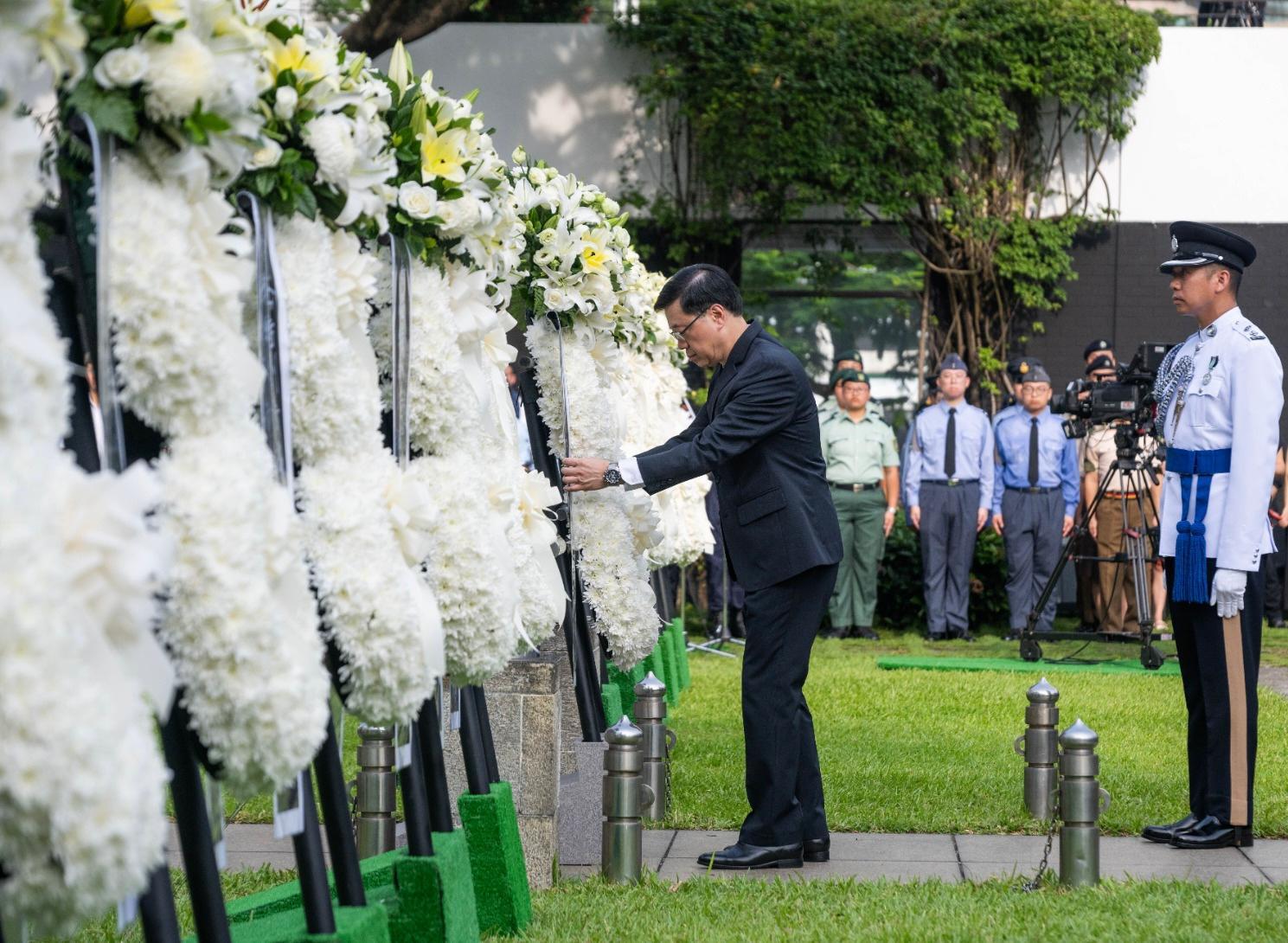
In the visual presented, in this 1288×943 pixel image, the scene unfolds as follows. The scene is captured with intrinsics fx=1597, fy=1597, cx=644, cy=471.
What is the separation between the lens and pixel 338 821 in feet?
11.4

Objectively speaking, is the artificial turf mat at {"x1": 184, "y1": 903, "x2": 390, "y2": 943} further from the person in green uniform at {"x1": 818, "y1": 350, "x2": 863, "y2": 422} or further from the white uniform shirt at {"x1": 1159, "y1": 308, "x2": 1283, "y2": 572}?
the person in green uniform at {"x1": 818, "y1": 350, "x2": 863, "y2": 422}

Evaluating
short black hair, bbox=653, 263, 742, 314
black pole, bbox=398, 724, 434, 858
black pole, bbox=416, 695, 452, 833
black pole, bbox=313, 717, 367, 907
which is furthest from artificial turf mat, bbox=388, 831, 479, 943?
short black hair, bbox=653, 263, 742, 314

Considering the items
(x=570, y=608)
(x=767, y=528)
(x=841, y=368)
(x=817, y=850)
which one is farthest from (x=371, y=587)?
(x=841, y=368)

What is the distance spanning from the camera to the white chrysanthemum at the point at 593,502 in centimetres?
632

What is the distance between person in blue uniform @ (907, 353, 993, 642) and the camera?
47.1 feet

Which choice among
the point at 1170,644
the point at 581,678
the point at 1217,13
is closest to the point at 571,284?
the point at 581,678

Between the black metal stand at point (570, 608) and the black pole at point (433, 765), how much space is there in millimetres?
1956

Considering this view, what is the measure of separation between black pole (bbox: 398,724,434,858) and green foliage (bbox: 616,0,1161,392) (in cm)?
1341

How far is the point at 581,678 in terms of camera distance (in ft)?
21.2

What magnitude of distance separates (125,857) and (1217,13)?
18.3m

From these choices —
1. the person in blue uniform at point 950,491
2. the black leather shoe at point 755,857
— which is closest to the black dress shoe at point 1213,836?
the black leather shoe at point 755,857

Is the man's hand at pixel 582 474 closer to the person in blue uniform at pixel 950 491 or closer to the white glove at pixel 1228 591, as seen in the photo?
the white glove at pixel 1228 591

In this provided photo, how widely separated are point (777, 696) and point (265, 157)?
3.33 m

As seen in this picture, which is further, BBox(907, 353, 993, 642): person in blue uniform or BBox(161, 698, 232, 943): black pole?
BBox(907, 353, 993, 642): person in blue uniform
